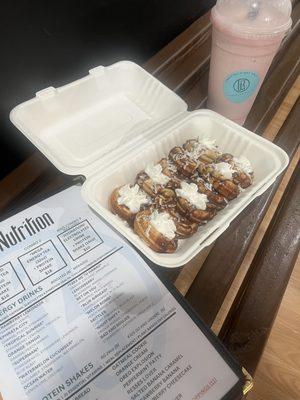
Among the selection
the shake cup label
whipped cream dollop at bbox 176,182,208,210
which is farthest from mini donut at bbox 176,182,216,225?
the shake cup label

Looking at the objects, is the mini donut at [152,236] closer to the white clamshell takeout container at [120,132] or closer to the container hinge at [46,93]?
the white clamshell takeout container at [120,132]

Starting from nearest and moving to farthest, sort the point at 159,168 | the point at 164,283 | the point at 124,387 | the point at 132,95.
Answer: the point at 124,387
the point at 164,283
the point at 159,168
the point at 132,95

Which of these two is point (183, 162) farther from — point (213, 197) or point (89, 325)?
point (89, 325)

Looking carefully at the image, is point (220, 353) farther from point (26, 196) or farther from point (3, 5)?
point (3, 5)

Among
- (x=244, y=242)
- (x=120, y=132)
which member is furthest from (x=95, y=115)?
(x=244, y=242)

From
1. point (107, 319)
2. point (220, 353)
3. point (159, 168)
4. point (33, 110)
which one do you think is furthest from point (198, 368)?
point (33, 110)
